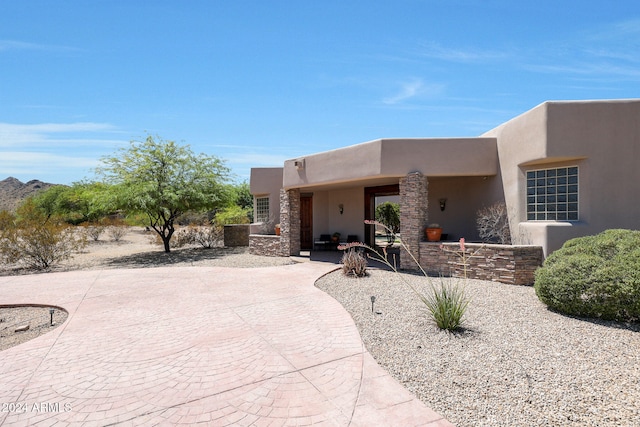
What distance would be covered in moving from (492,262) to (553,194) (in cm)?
255

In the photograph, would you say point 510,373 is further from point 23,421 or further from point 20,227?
point 20,227

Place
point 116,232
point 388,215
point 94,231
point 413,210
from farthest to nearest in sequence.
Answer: point 116,232 < point 94,231 < point 388,215 < point 413,210

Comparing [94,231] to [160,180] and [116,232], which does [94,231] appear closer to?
[116,232]

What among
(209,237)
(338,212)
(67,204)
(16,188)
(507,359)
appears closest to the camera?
(507,359)

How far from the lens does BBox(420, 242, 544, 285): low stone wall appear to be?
9.38m

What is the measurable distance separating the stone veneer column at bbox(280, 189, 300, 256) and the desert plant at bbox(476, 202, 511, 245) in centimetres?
759

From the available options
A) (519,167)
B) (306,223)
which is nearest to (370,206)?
(306,223)

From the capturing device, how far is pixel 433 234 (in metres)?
11.4

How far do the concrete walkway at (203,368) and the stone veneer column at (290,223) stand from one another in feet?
23.2

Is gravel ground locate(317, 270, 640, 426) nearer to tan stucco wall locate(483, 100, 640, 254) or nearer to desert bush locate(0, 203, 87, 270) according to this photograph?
tan stucco wall locate(483, 100, 640, 254)

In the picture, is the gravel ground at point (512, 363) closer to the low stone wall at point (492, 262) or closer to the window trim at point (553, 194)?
Result: the low stone wall at point (492, 262)

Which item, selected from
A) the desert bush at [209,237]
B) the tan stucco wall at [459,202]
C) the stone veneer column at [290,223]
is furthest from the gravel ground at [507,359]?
the desert bush at [209,237]

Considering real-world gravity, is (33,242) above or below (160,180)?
below

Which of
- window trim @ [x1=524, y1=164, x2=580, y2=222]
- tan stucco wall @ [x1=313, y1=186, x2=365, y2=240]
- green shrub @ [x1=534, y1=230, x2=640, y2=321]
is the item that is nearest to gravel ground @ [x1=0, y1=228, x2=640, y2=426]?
green shrub @ [x1=534, y1=230, x2=640, y2=321]
